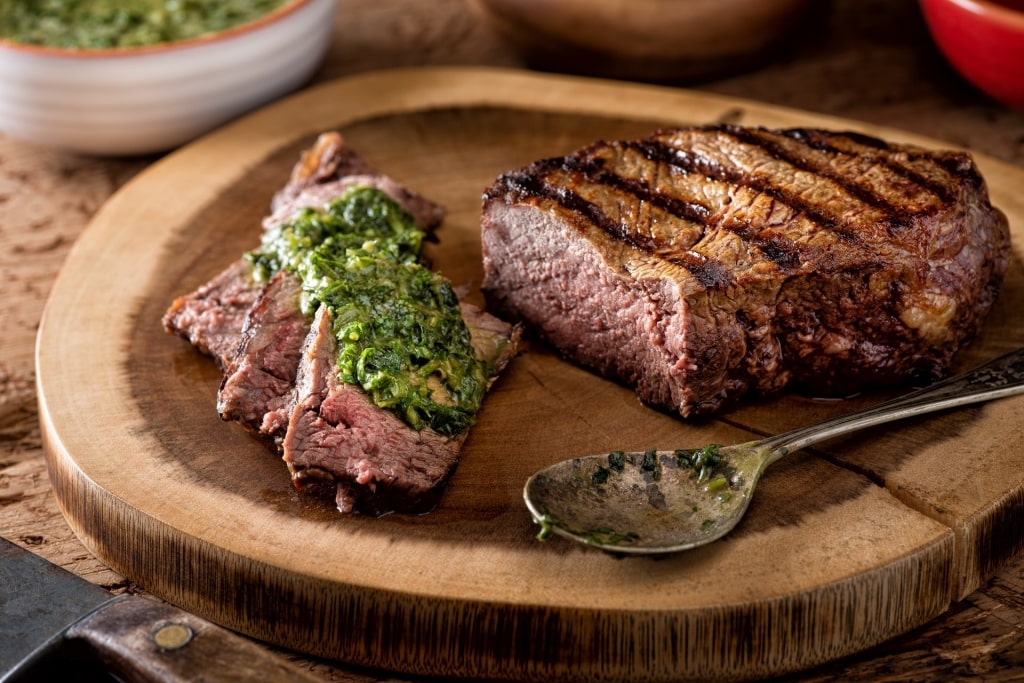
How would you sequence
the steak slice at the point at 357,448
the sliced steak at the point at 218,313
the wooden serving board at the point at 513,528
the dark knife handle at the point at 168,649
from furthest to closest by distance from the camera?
the sliced steak at the point at 218,313 → the steak slice at the point at 357,448 → the wooden serving board at the point at 513,528 → the dark knife handle at the point at 168,649

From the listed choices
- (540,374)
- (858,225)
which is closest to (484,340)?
(540,374)

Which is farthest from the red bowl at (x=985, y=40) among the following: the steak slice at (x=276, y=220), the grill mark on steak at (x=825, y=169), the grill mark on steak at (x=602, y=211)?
the steak slice at (x=276, y=220)

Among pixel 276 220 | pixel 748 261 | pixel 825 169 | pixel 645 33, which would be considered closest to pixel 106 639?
pixel 276 220

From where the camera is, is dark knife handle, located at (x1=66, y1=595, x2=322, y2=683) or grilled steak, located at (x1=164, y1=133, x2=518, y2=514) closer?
dark knife handle, located at (x1=66, y1=595, x2=322, y2=683)

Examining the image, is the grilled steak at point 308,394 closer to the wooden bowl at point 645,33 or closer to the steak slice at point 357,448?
the steak slice at point 357,448

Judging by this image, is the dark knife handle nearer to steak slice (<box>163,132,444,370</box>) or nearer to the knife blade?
the knife blade

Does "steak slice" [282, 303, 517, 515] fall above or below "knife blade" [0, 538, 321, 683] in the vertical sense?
above

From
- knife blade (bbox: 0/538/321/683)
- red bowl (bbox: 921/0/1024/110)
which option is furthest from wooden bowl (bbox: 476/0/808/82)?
knife blade (bbox: 0/538/321/683)
